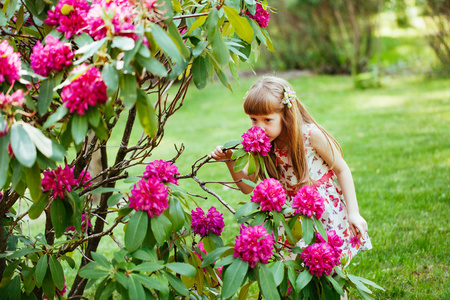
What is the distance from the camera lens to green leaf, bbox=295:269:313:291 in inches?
64.9

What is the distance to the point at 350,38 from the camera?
484 inches

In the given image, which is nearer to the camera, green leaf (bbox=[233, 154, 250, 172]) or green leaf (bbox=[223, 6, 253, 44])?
green leaf (bbox=[223, 6, 253, 44])

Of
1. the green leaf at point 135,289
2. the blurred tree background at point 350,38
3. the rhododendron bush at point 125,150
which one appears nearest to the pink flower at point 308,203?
the rhododendron bush at point 125,150

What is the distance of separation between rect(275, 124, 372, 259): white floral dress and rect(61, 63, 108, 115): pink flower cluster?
1535 millimetres

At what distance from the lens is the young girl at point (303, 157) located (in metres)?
2.50

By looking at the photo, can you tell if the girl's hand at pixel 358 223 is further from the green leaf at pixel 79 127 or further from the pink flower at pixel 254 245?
the green leaf at pixel 79 127

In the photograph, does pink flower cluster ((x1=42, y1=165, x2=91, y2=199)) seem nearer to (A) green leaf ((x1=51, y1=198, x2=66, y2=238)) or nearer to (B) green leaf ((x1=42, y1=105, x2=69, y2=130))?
(A) green leaf ((x1=51, y1=198, x2=66, y2=238))

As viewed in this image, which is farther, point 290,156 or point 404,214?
point 404,214

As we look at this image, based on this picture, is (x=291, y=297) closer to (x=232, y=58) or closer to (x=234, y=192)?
(x=232, y=58)

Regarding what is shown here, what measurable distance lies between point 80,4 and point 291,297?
3.94ft

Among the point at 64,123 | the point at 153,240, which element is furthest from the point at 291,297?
the point at 64,123

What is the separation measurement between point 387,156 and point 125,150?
14.0 feet

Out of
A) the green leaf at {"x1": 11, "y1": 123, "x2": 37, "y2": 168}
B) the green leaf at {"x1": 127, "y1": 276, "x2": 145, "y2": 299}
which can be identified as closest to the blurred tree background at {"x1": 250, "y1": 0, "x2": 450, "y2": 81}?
the green leaf at {"x1": 127, "y1": 276, "x2": 145, "y2": 299}

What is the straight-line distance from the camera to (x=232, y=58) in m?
2.19
